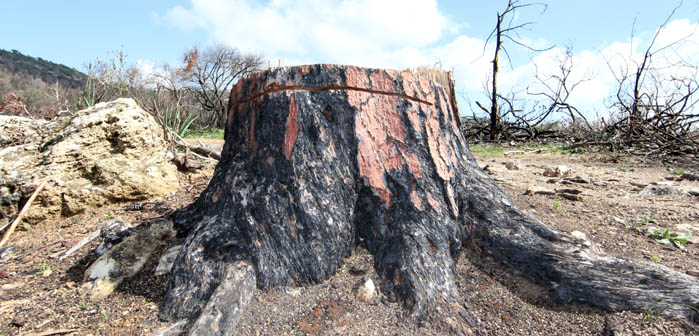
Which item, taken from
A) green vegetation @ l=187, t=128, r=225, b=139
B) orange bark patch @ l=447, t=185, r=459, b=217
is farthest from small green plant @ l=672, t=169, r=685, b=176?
green vegetation @ l=187, t=128, r=225, b=139

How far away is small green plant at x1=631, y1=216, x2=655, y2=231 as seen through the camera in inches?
102

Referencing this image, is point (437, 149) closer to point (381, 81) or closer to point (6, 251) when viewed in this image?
point (381, 81)

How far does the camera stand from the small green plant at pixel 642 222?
2.58 m

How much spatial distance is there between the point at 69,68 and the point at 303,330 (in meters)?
64.3

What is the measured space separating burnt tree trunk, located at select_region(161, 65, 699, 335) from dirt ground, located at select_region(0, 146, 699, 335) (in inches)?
2.9

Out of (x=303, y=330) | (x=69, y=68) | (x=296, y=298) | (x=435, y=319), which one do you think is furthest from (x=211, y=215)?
(x=69, y=68)

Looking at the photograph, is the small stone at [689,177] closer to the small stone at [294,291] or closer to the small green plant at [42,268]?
Result: the small stone at [294,291]

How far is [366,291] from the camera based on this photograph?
1.69m

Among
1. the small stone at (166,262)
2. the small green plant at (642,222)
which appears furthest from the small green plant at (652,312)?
the small stone at (166,262)

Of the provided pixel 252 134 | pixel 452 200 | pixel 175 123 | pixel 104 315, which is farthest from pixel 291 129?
pixel 175 123

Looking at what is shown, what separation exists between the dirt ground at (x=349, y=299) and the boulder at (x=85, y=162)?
0.36m

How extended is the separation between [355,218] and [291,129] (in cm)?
57

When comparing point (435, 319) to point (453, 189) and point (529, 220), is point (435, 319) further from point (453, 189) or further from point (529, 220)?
point (529, 220)

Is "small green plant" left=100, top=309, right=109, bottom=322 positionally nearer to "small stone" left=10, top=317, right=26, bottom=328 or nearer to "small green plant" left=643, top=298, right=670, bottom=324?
"small stone" left=10, top=317, right=26, bottom=328
